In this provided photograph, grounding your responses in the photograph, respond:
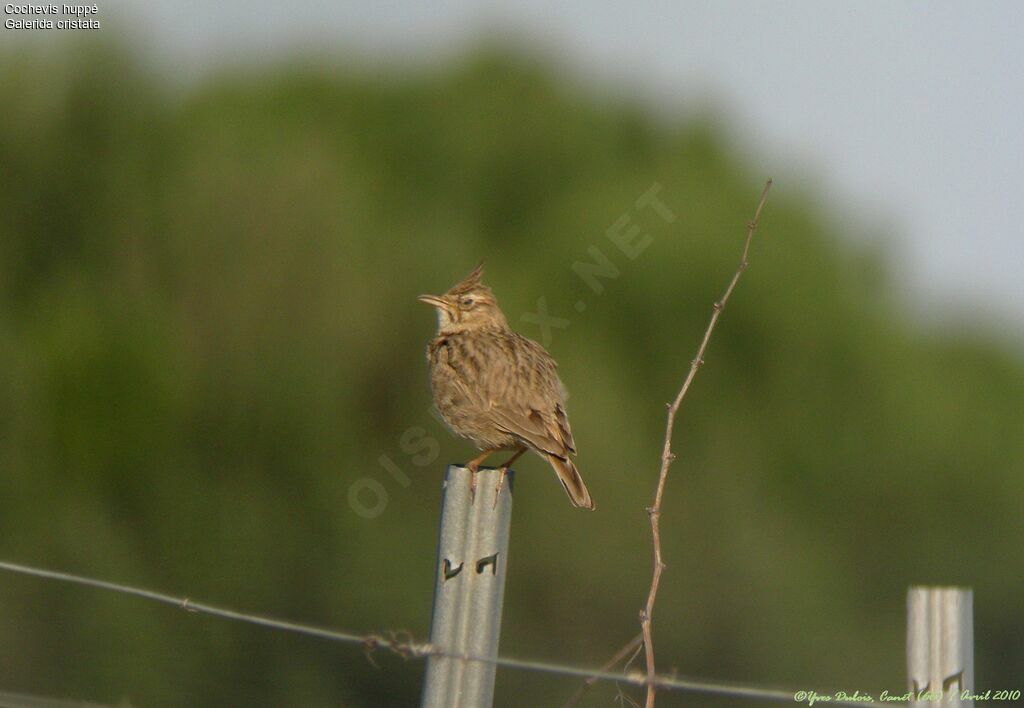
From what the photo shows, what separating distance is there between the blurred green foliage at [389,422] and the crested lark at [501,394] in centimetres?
1329

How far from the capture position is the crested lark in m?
6.34

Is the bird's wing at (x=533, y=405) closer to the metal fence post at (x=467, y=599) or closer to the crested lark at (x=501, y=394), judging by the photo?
the crested lark at (x=501, y=394)

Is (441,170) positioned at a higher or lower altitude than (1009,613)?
higher

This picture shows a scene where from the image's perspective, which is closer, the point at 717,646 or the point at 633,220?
the point at 717,646

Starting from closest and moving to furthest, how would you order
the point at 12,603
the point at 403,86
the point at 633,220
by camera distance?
1. the point at 12,603
2. the point at 633,220
3. the point at 403,86

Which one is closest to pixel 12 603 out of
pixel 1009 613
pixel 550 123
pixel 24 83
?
pixel 24 83

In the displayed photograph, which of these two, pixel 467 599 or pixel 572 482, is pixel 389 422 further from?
pixel 467 599

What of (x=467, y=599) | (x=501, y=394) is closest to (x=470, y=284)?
(x=501, y=394)

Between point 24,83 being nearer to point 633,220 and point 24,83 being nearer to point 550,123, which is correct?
point 633,220

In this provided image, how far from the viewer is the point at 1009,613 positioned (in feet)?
88.4

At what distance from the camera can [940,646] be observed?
2971 millimetres

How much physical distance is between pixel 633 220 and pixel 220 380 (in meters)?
9.89

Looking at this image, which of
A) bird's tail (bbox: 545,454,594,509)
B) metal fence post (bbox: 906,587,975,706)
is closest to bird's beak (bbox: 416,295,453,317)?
bird's tail (bbox: 545,454,594,509)

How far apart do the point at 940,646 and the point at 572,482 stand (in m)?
2.87
